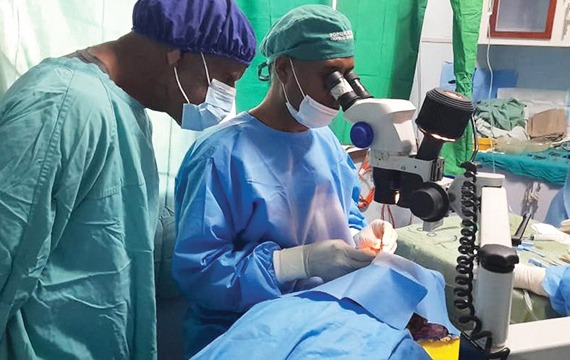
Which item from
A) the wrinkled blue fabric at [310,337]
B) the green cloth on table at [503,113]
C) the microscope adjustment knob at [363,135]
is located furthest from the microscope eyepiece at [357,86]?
the green cloth on table at [503,113]

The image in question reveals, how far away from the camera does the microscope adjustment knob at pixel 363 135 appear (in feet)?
3.45

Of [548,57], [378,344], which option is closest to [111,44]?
[378,344]

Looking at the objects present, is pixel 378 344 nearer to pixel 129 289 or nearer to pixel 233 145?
pixel 129 289

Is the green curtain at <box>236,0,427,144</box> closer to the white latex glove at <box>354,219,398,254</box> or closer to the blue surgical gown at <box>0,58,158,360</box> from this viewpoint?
Answer: the white latex glove at <box>354,219,398,254</box>

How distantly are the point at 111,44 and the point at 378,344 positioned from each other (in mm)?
779

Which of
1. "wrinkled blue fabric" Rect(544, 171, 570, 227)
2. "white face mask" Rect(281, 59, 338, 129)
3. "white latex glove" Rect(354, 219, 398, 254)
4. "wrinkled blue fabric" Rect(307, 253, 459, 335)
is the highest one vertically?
"white face mask" Rect(281, 59, 338, 129)

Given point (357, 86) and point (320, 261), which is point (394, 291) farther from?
point (357, 86)

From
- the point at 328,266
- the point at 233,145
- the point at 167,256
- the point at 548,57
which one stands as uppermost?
the point at 548,57

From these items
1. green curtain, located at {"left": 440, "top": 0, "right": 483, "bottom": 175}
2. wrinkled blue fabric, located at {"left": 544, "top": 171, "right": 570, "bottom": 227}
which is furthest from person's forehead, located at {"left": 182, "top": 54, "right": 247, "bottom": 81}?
wrinkled blue fabric, located at {"left": 544, "top": 171, "right": 570, "bottom": 227}

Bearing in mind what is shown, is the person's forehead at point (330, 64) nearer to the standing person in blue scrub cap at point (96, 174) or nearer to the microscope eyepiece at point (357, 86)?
the microscope eyepiece at point (357, 86)

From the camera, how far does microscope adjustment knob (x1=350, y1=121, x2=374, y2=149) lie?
1051 millimetres

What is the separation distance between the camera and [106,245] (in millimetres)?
965

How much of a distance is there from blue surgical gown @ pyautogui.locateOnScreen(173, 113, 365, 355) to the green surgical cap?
218 millimetres

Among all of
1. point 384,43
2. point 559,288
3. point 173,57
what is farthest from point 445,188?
point 384,43
